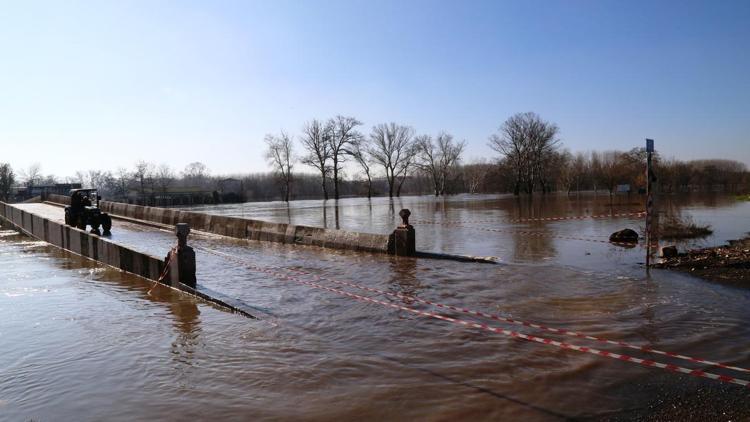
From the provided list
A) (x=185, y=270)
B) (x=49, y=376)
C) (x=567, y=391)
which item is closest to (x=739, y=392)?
(x=567, y=391)

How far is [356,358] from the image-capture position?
20.3 ft

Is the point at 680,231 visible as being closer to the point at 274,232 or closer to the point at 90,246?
the point at 274,232

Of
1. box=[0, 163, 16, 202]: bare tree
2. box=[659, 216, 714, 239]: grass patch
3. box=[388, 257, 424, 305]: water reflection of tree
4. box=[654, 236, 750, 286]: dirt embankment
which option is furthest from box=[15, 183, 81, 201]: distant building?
box=[654, 236, 750, 286]: dirt embankment

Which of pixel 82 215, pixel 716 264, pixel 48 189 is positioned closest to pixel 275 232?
pixel 82 215

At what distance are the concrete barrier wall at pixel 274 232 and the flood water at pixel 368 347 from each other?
325cm

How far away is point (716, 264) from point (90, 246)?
688 inches

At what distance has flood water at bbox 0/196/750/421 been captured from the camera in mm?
4840

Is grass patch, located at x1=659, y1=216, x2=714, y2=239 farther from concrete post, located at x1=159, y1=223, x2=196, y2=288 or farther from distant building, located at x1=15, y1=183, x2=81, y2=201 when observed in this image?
distant building, located at x1=15, y1=183, x2=81, y2=201

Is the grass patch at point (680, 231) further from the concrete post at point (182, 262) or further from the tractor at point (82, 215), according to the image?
the tractor at point (82, 215)

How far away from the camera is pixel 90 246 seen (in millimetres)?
16688

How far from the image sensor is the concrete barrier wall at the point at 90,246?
492 inches

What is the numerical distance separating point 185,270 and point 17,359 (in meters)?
4.28

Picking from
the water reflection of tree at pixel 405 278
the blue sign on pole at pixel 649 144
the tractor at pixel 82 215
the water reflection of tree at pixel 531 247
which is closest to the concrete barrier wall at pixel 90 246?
the tractor at pixel 82 215

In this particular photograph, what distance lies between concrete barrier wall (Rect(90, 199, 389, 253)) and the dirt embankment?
760 cm
